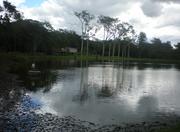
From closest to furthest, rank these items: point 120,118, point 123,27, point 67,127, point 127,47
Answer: point 67,127 → point 120,118 → point 123,27 → point 127,47

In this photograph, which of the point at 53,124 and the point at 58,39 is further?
the point at 58,39

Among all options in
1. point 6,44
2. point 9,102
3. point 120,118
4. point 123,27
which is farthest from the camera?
point 123,27

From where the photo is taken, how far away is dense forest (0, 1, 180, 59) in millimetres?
86938

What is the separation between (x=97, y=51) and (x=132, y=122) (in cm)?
14254

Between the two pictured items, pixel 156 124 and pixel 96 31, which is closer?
pixel 156 124

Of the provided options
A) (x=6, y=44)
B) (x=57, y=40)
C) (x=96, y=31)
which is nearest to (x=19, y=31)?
(x=6, y=44)

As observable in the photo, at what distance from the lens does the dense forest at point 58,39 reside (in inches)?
3423

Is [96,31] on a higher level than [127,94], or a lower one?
higher

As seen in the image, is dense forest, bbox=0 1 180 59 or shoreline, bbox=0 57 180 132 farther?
dense forest, bbox=0 1 180 59

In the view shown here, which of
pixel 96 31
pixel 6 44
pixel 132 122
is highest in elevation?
pixel 96 31

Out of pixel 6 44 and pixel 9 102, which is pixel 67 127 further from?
pixel 6 44

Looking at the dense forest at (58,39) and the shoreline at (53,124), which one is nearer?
the shoreline at (53,124)

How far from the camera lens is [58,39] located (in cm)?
12762

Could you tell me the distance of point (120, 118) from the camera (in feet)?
61.0
